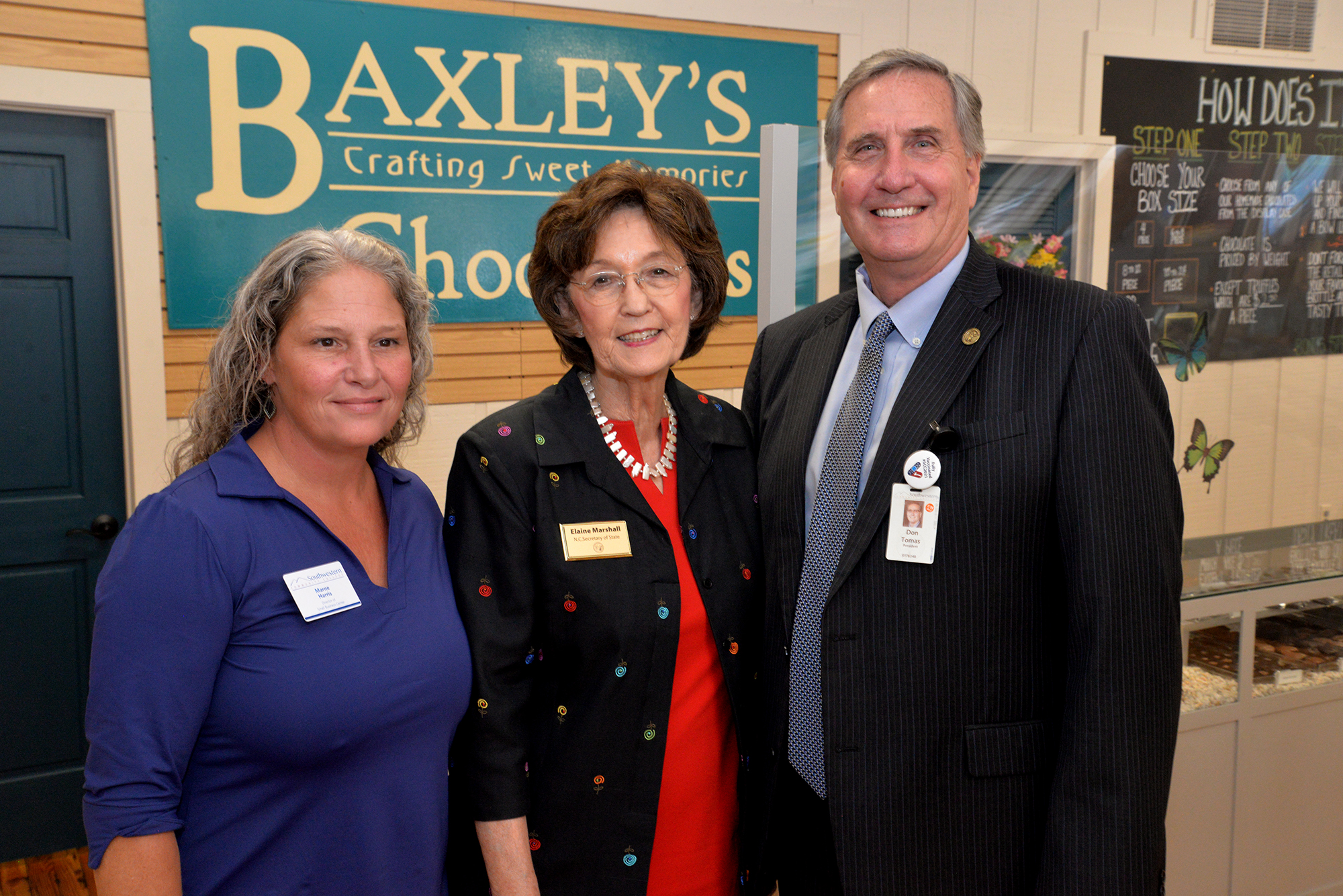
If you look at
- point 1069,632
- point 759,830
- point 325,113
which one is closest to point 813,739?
point 759,830

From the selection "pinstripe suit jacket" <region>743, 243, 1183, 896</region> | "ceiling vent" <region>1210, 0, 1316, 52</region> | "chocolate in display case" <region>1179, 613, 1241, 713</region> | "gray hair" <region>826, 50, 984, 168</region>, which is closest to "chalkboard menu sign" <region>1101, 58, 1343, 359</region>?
"chocolate in display case" <region>1179, 613, 1241, 713</region>

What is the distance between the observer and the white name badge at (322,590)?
135 cm

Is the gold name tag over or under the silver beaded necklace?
under

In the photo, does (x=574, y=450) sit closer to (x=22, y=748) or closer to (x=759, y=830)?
(x=759, y=830)

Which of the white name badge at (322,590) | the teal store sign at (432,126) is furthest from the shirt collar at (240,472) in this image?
the teal store sign at (432,126)

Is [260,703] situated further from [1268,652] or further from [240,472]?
[1268,652]

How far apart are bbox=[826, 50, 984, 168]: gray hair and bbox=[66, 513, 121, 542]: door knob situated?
10.3ft

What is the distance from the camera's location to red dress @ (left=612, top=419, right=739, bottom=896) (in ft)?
5.16

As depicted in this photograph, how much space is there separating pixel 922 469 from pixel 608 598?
529 millimetres

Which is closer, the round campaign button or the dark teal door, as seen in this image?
the round campaign button

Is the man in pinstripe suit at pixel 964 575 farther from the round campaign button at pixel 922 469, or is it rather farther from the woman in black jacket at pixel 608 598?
the woman in black jacket at pixel 608 598

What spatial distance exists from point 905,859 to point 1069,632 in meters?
0.45

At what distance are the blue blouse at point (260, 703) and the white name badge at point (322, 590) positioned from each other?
0.05 ft

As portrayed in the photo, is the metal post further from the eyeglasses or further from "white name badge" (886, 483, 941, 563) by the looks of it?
"white name badge" (886, 483, 941, 563)
